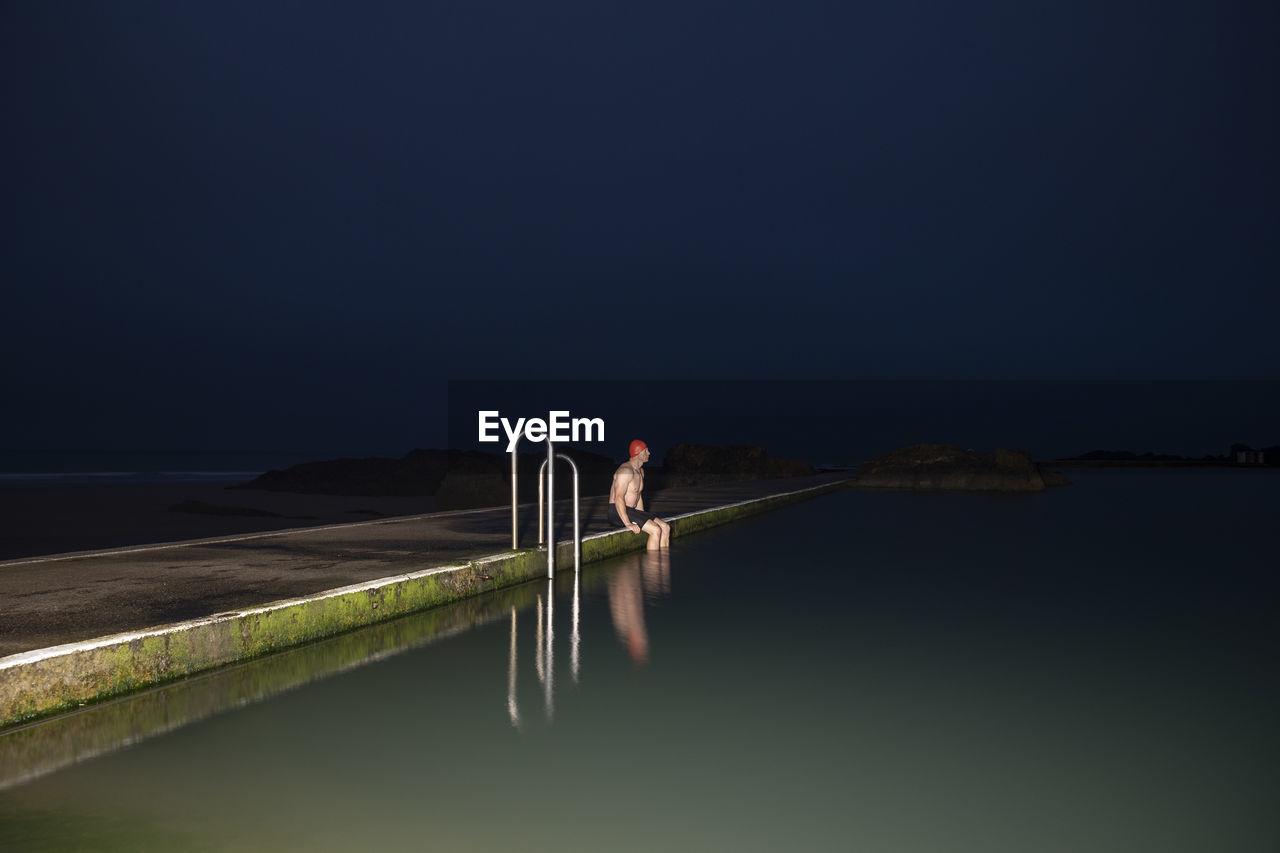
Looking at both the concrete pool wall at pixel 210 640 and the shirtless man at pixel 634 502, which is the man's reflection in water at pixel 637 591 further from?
the concrete pool wall at pixel 210 640

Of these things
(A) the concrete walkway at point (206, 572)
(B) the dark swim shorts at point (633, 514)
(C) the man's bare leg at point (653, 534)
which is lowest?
(C) the man's bare leg at point (653, 534)

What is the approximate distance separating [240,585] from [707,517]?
31.0ft

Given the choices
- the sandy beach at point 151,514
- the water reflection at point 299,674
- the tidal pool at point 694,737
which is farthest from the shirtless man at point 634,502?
the sandy beach at point 151,514

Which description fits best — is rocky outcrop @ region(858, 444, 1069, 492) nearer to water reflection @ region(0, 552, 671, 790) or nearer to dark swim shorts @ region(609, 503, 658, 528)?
dark swim shorts @ region(609, 503, 658, 528)

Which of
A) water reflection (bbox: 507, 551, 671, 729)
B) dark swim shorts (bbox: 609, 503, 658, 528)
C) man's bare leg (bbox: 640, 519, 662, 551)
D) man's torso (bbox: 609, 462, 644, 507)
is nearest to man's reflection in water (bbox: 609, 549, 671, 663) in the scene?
water reflection (bbox: 507, 551, 671, 729)

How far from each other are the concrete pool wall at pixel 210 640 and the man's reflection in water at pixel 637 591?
3.79 ft

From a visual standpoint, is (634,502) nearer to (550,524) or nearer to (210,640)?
(550,524)

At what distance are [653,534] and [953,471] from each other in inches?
883

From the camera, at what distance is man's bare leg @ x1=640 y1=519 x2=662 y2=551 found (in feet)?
38.4

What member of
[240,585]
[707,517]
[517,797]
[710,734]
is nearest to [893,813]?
[710,734]

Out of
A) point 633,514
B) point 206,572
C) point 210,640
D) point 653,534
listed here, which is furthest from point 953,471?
point 210,640

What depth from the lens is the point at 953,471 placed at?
31469mm

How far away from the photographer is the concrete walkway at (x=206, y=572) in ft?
16.8

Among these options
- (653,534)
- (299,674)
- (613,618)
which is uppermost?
(653,534)
